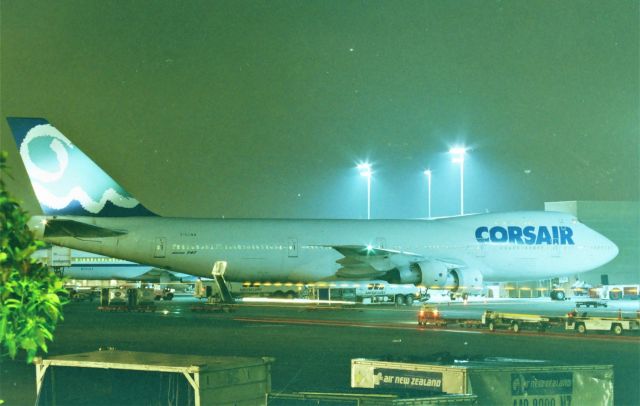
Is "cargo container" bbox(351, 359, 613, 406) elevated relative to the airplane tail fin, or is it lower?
lower

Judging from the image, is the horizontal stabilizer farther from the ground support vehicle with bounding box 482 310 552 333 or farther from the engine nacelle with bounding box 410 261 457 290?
the ground support vehicle with bounding box 482 310 552 333

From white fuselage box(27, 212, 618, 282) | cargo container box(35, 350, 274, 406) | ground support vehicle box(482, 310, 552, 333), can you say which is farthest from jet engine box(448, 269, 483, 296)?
cargo container box(35, 350, 274, 406)

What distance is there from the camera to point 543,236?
169 ft

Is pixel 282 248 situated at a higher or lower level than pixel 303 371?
higher

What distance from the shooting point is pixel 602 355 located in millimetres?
22016

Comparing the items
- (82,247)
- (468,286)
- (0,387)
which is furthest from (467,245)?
(0,387)

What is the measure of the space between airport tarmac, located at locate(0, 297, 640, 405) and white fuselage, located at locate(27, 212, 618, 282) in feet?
25.7

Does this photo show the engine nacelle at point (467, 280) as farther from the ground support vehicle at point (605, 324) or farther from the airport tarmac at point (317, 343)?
the ground support vehicle at point (605, 324)

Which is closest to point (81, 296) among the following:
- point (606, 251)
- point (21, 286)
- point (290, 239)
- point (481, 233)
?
point (290, 239)

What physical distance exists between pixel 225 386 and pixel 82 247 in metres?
37.5

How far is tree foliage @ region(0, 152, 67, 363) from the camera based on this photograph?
634 centimetres

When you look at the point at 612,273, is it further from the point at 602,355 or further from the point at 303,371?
the point at 303,371

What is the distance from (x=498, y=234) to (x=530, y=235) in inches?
74.1

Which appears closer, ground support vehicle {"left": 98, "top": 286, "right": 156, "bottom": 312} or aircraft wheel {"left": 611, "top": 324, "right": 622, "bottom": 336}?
aircraft wheel {"left": 611, "top": 324, "right": 622, "bottom": 336}
